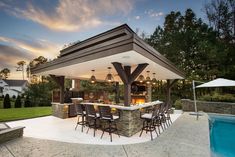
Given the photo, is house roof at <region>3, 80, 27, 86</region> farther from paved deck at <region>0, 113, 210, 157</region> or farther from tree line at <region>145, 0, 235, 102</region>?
paved deck at <region>0, 113, 210, 157</region>

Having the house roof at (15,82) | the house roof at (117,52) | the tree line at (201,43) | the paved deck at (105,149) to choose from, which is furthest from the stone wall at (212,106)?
the house roof at (15,82)

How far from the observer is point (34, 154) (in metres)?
3.91

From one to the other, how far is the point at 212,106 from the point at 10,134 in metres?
13.8

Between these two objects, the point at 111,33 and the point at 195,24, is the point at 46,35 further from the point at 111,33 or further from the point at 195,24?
the point at 195,24

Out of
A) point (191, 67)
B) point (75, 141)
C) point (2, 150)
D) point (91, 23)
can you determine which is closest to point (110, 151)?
point (75, 141)

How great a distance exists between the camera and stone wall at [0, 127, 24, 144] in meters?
4.69

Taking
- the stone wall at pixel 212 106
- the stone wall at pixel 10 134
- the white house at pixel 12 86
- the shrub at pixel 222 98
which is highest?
the white house at pixel 12 86

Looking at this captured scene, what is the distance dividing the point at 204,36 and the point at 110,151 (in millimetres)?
17093

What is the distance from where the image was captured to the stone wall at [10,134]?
469 centimetres

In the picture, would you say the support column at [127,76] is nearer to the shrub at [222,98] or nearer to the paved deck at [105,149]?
the paved deck at [105,149]

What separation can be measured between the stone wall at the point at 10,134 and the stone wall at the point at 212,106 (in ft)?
42.3

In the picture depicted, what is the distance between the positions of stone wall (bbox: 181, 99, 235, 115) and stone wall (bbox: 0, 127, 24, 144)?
12.9 m

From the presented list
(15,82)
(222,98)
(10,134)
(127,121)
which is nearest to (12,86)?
(15,82)

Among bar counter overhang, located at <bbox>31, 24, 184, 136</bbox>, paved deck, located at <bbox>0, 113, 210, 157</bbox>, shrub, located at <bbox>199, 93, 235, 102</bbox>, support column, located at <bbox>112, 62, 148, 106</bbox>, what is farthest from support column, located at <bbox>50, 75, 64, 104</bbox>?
shrub, located at <bbox>199, 93, 235, 102</bbox>
